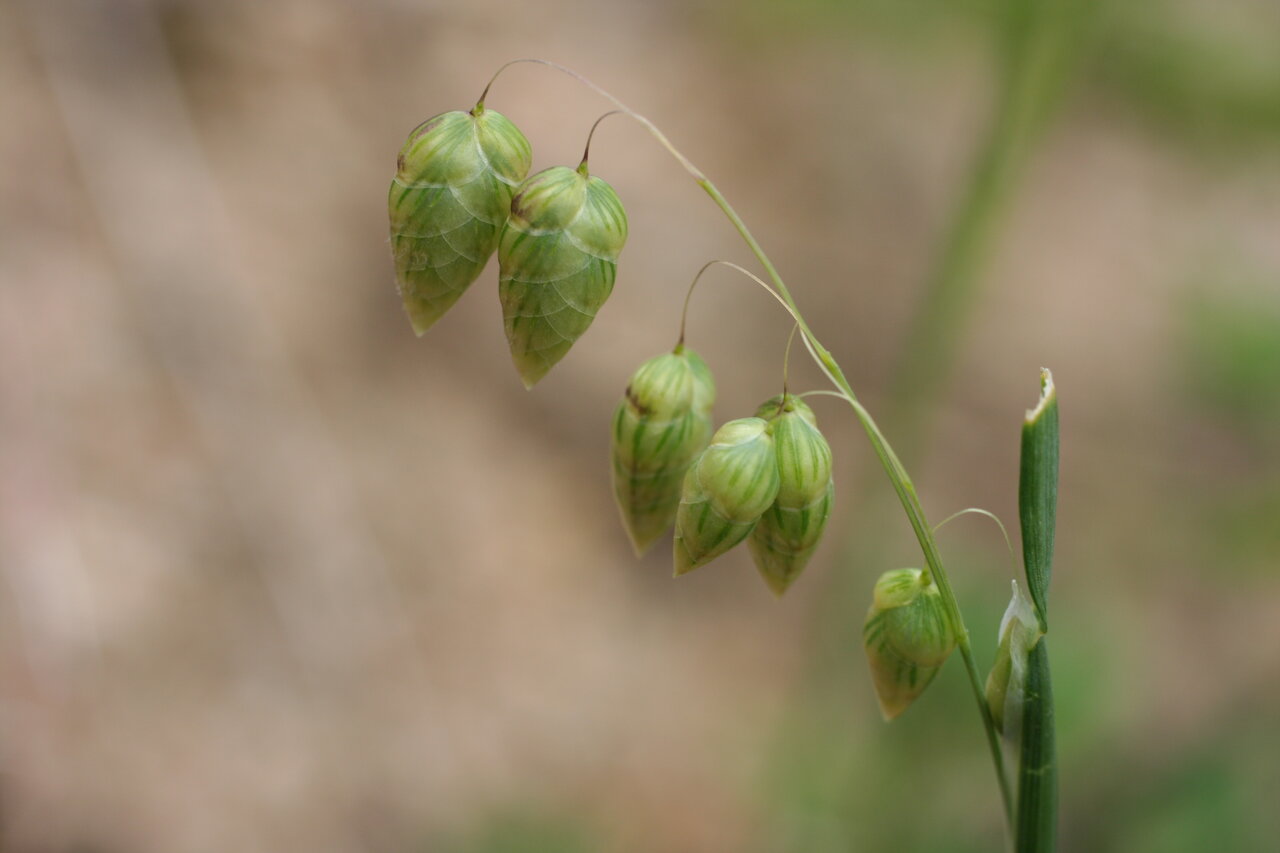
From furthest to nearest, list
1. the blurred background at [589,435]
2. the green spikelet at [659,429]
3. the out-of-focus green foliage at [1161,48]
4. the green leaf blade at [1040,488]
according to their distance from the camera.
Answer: the out-of-focus green foliage at [1161,48] → the blurred background at [589,435] → the green spikelet at [659,429] → the green leaf blade at [1040,488]

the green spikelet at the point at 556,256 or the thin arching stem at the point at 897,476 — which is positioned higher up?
the green spikelet at the point at 556,256

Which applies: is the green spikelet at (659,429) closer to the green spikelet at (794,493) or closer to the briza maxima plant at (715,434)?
the briza maxima plant at (715,434)

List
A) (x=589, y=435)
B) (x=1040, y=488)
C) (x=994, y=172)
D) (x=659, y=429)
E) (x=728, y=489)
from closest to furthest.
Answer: (x=1040, y=488) → (x=728, y=489) → (x=659, y=429) → (x=994, y=172) → (x=589, y=435)

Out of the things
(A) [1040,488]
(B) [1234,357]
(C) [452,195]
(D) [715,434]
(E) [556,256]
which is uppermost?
(C) [452,195]

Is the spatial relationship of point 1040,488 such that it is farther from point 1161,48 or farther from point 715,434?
point 1161,48

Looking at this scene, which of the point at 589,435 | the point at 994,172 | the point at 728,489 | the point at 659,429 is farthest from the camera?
the point at 589,435

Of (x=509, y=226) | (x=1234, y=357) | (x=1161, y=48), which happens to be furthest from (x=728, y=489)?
(x=1161, y=48)

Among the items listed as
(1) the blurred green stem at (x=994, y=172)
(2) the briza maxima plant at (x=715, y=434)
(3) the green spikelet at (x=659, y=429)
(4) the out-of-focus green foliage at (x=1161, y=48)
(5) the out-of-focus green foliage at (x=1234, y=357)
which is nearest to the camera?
(2) the briza maxima plant at (x=715, y=434)

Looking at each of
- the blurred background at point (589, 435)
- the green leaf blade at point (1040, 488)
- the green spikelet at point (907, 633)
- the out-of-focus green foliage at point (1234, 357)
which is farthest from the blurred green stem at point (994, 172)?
the green leaf blade at point (1040, 488)

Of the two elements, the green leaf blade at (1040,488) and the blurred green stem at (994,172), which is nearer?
the green leaf blade at (1040,488)
